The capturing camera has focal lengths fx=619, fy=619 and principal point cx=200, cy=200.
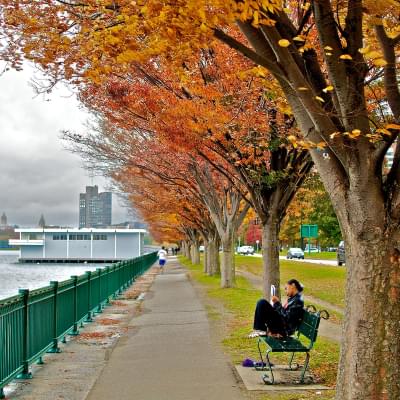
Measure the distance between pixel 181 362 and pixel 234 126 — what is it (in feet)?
18.8

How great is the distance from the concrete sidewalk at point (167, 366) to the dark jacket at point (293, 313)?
1.01 metres

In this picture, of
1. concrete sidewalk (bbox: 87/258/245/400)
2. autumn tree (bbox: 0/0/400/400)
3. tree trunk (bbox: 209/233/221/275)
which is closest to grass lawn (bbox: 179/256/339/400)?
concrete sidewalk (bbox: 87/258/245/400)

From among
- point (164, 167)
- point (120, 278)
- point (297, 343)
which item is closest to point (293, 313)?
point (297, 343)

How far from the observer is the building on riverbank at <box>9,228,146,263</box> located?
100 m

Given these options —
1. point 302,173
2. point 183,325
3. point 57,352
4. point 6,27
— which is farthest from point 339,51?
point 183,325

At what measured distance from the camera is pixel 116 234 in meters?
101

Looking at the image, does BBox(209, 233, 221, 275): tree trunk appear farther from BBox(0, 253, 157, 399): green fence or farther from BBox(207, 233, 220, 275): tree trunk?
BBox(0, 253, 157, 399): green fence

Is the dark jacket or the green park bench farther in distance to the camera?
the dark jacket

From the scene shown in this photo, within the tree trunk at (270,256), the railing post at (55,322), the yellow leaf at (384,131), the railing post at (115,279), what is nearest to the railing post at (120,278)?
the railing post at (115,279)

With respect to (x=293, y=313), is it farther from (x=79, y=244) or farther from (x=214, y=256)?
(x=79, y=244)

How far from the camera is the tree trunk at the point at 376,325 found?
5543mm

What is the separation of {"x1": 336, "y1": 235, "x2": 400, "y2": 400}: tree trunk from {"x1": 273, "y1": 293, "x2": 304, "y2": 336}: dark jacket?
113 inches

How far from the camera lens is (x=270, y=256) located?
13.5 metres

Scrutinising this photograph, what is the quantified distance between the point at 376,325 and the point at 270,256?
800 cm
